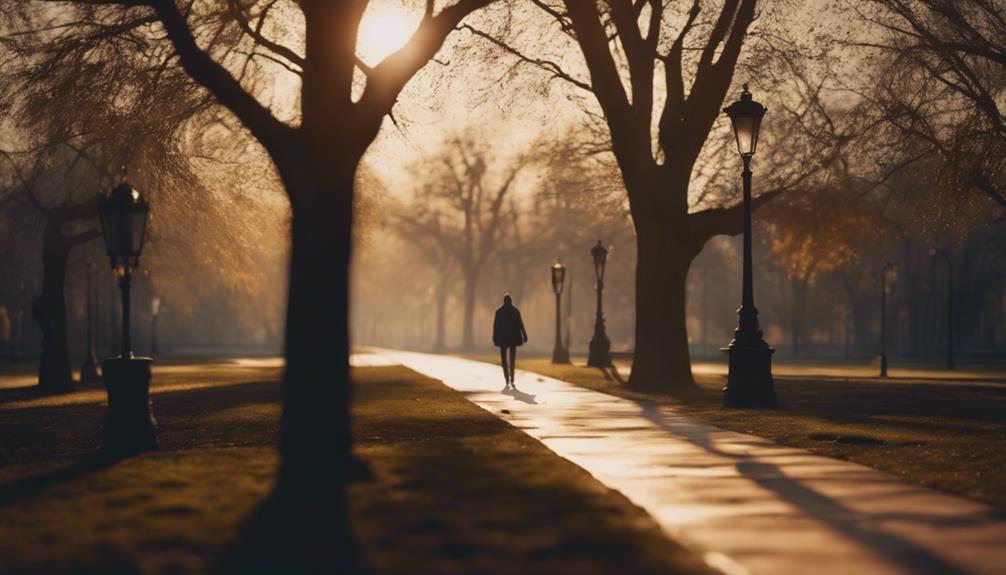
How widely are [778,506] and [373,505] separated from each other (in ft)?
9.70

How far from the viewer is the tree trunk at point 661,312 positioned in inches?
1155

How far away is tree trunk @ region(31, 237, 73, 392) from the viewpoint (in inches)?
1351

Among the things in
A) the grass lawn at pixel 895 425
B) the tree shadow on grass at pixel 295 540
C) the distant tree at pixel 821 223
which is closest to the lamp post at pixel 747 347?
the grass lawn at pixel 895 425

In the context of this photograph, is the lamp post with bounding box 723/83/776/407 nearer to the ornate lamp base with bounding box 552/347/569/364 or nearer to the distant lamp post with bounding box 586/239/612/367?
the distant lamp post with bounding box 586/239/612/367

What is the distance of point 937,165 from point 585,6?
861 centimetres

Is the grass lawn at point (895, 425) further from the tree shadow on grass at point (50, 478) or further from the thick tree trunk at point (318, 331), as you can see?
the tree shadow on grass at point (50, 478)

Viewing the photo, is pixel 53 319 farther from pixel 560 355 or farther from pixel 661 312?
pixel 560 355

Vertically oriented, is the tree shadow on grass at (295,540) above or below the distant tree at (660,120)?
below

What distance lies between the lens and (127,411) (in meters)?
15.4

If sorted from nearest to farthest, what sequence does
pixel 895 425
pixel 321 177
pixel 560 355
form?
pixel 321 177 → pixel 895 425 → pixel 560 355

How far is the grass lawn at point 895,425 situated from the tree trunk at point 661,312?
784 mm

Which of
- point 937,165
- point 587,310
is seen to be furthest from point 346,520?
point 587,310

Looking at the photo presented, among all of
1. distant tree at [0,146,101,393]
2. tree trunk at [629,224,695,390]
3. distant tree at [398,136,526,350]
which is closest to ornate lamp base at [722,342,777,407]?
tree trunk at [629,224,695,390]

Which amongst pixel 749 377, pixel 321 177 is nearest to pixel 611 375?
pixel 749 377
